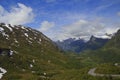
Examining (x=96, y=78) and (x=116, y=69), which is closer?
(x=96, y=78)

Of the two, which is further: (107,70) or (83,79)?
(107,70)

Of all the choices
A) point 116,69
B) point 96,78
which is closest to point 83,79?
point 96,78

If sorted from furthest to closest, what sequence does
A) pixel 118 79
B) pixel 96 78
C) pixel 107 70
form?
pixel 107 70
pixel 96 78
pixel 118 79

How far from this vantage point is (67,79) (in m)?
193

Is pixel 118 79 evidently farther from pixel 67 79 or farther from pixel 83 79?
pixel 67 79

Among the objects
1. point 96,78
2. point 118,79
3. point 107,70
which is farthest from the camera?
point 107,70

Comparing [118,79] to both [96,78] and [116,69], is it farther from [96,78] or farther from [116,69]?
[116,69]

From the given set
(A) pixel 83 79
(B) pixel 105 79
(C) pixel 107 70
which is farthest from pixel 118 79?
(C) pixel 107 70

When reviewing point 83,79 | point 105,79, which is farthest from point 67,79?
point 105,79

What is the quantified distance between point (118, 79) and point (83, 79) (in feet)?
83.7

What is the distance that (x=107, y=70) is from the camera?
19112 centimetres

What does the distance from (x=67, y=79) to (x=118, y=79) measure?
5282cm

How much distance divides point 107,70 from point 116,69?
735 centimetres

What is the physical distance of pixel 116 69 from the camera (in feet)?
633
